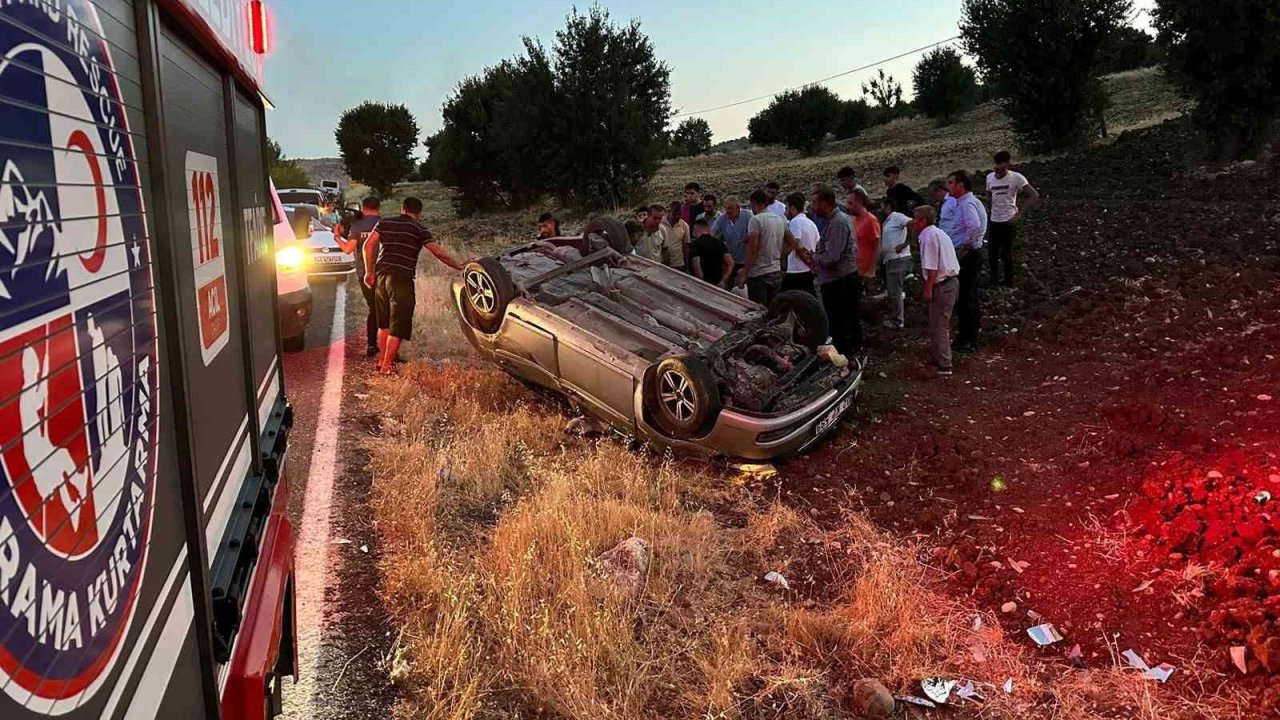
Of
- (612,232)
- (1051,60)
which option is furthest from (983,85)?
(612,232)

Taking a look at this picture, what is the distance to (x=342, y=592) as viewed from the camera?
3.96 metres

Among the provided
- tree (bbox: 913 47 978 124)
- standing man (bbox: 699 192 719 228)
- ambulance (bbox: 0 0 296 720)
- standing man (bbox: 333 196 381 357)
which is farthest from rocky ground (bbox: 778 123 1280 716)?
tree (bbox: 913 47 978 124)

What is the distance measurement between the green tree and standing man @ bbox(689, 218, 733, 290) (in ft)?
54.3

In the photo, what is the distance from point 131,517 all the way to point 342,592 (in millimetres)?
2779

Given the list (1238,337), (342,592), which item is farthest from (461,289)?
(1238,337)

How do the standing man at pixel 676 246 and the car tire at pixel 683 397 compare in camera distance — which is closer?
the car tire at pixel 683 397

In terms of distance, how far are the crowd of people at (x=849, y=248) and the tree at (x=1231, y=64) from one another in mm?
7422

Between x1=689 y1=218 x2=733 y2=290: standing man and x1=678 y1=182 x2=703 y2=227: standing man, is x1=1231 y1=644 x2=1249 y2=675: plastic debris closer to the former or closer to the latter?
x1=689 y1=218 x2=733 y2=290: standing man

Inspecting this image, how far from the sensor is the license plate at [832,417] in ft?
18.9

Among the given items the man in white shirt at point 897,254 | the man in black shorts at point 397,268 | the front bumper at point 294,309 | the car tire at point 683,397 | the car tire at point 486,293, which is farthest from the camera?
the man in white shirt at point 897,254

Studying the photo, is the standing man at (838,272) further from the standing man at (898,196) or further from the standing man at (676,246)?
the standing man at (898,196)

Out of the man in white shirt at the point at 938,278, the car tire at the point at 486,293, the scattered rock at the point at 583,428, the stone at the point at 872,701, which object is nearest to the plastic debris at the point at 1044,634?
the stone at the point at 872,701

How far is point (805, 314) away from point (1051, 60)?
17804 mm

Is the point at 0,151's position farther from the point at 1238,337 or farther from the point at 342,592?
the point at 1238,337
